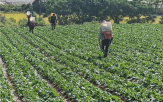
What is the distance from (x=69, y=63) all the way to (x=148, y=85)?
5754 mm

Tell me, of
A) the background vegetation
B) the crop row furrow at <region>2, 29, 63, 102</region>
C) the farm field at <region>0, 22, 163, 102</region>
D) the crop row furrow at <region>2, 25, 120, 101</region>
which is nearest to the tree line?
the background vegetation

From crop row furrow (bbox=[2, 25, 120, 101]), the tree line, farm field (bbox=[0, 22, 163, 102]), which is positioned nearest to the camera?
crop row furrow (bbox=[2, 25, 120, 101])

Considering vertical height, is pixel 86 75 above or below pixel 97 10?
below

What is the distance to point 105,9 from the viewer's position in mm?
69938

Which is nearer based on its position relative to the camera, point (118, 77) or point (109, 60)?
point (118, 77)

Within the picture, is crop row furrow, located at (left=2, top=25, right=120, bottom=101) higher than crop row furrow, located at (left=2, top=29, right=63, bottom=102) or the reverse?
higher

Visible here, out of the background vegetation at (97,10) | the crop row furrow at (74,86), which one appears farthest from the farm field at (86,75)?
the background vegetation at (97,10)

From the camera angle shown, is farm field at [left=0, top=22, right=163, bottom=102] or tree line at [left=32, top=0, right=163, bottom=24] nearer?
farm field at [left=0, top=22, right=163, bottom=102]

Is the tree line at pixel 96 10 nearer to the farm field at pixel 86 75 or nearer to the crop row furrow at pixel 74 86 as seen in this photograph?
the farm field at pixel 86 75

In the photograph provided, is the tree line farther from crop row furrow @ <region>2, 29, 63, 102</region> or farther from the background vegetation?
crop row furrow @ <region>2, 29, 63, 102</region>

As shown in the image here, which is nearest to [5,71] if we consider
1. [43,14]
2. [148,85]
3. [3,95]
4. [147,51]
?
[3,95]

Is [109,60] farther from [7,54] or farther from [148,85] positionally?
[7,54]

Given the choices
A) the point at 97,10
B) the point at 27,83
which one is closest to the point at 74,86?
the point at 27,83

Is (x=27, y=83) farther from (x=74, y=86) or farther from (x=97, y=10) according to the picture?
(x=97, y=10)
